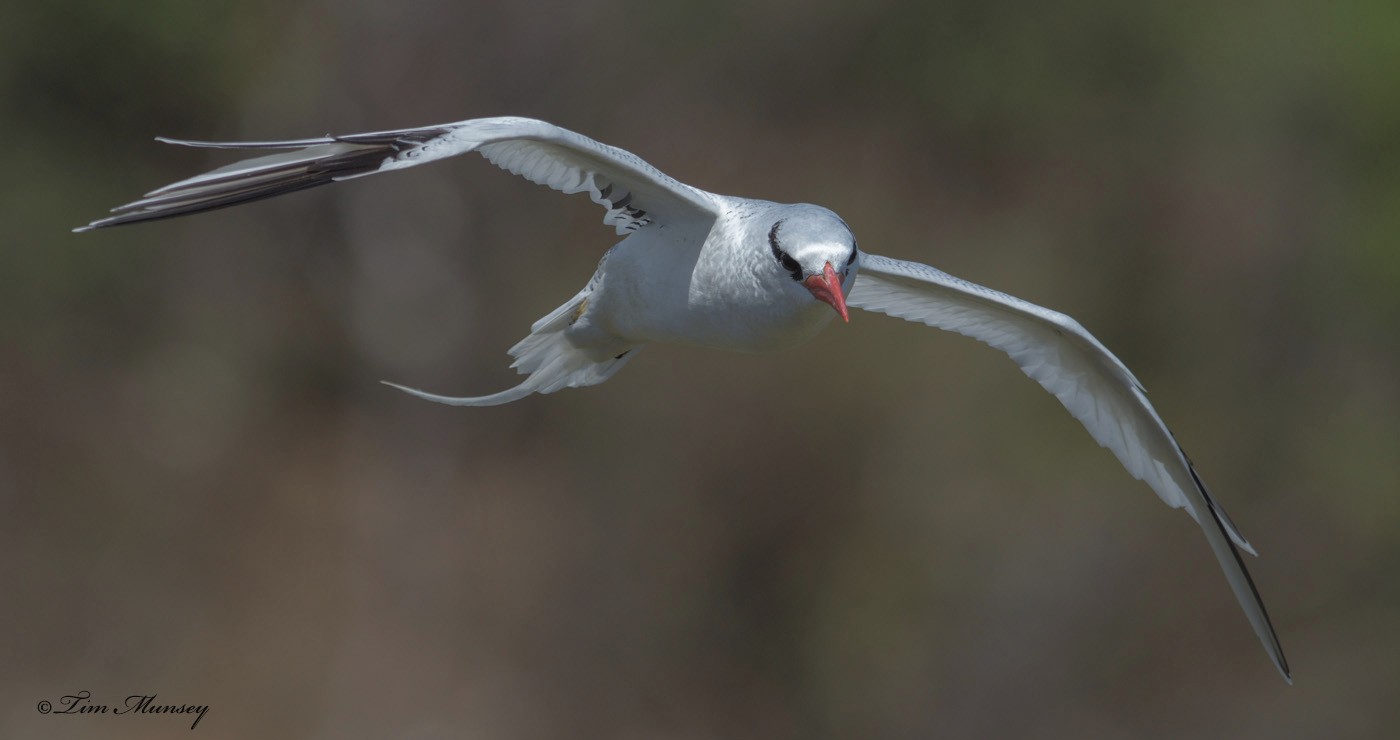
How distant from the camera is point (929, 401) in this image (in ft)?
46.1

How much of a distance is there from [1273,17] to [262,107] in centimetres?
1002

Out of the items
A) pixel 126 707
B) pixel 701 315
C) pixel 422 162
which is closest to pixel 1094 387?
pixel 701 315

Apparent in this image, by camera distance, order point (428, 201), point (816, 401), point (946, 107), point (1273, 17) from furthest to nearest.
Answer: point (946, 107), point (1273, 17), point (816, 401), point (428, 201)

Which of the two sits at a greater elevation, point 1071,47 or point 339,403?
point 1071,47

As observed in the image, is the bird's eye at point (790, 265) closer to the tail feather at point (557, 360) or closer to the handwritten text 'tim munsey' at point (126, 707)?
the tail feather at point (557, 360)

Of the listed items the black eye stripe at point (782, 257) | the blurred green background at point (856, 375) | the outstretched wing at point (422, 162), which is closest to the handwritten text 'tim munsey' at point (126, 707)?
the blurred green background at point (856, 375)

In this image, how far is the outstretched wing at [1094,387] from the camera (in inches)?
240

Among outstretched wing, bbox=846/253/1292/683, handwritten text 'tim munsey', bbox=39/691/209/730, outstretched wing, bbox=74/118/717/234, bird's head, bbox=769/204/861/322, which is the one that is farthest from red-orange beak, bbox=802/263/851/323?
handwritten text 'tim munsey', bbox=39/691/209/730

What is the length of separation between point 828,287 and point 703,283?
64 centimetres

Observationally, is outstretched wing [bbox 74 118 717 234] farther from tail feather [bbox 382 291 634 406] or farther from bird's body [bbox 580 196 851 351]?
tail feather [bbox 382 291 634 406]

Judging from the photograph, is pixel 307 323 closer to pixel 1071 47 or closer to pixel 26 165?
pixel 26 165

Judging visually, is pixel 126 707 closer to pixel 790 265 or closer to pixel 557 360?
pixel 557 360

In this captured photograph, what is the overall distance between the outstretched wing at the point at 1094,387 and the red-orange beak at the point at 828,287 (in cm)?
155

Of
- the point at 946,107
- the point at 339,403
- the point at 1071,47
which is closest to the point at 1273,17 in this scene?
the point at 1071,47
